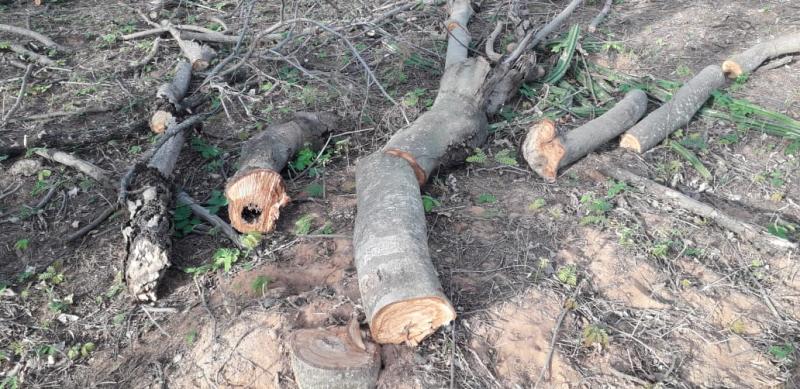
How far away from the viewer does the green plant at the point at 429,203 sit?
3537mm

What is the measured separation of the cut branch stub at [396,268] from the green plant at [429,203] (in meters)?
0.27

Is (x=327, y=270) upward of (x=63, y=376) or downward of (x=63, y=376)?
upward

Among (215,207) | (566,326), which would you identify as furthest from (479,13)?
(566,326)

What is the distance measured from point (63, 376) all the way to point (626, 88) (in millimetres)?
4551

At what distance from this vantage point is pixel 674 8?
6.44 meters

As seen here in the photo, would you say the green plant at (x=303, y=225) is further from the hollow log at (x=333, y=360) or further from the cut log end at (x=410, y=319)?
the cut log end at (x=410, y=319)

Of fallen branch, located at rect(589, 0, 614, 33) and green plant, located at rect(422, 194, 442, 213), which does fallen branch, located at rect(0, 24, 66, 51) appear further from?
fallen branch, located at rect(589, 0, 614, 33)

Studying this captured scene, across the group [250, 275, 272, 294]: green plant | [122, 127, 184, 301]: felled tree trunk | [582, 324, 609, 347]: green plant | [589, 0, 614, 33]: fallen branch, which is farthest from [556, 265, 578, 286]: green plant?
[589, 0, 614, 33]: fallen branch

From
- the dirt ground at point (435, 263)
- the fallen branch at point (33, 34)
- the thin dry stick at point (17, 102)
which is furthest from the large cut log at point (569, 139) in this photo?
the fallen branch at point (33, 34)

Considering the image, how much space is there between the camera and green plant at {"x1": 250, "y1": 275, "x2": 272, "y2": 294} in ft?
9.81

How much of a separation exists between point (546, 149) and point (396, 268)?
173cm

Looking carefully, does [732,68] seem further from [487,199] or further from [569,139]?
[487,199]

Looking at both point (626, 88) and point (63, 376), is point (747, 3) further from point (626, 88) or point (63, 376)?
point (63, 376)

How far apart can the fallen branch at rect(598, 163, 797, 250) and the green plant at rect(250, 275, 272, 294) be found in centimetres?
246
